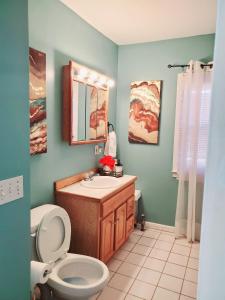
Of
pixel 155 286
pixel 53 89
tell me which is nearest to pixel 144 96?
pixel 53 89

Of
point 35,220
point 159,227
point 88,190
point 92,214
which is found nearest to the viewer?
point 35,220

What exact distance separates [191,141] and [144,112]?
759mm

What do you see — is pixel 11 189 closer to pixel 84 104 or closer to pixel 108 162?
pixel 84 104

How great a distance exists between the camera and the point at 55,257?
6.01 feet

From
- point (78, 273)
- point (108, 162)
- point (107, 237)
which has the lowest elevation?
point (78, 273)

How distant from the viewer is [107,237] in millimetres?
2320

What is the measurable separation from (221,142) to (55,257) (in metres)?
1.68

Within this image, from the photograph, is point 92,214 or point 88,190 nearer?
point 92,214

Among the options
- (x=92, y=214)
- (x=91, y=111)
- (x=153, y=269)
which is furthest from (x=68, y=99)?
(x=153, y=269)

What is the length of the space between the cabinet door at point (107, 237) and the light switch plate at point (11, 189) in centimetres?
110

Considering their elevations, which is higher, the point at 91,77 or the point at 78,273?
the point at 91,77

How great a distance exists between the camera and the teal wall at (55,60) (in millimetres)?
1995

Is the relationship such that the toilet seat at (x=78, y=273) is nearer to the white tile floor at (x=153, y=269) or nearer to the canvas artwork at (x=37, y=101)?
the white tile floor at (x=153, y=269)

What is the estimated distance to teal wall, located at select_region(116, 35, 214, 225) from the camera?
3045mm
